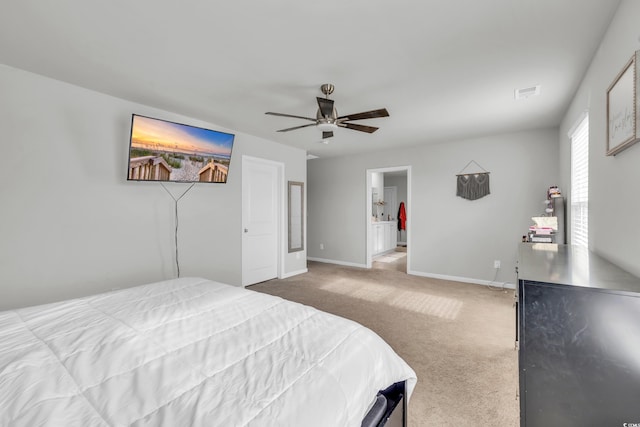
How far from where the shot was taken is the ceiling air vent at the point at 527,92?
8.78 feet

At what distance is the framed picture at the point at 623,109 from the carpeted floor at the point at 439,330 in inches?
66.4

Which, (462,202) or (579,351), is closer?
(579,351)

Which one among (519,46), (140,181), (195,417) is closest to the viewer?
(195,417)

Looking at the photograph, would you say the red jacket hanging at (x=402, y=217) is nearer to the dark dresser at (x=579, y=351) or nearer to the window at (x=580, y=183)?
the window at (x=580, y=183)

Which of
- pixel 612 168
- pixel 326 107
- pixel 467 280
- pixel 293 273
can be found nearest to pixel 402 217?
pixel 467 280

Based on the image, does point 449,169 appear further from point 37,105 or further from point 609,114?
point 37,105

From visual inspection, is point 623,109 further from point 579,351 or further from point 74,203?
point 74,203

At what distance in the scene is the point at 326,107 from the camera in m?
2.49

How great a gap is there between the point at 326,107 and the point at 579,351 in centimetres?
227

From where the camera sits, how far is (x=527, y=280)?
3.88ft

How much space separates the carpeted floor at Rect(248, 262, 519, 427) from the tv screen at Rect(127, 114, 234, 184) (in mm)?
2054

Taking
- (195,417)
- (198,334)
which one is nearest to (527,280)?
(195,417)

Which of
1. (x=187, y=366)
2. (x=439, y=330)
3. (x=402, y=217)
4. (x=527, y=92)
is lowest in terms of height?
(x=439, y=330)

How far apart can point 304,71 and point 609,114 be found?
212 centimetres
